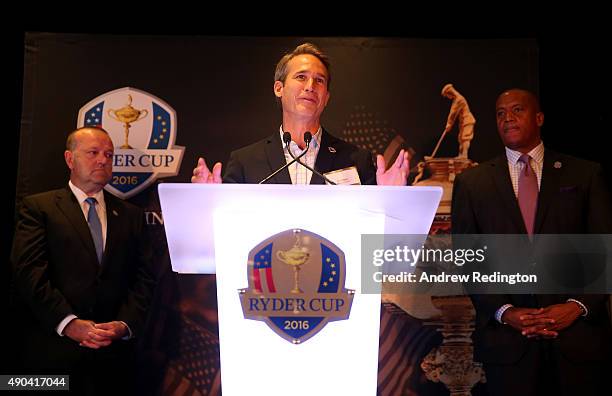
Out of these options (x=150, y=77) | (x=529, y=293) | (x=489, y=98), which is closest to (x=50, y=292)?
(x=150, y=77)

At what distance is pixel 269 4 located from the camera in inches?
164

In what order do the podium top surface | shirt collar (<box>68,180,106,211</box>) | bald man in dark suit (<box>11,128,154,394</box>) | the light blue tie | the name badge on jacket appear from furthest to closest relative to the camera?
shirt collar (<box>68,180,106,211</box>)
the light blue tie
bald man in dark suit (<box>11,128,154,394</box>)
the name badge on jacket
the podium top surface

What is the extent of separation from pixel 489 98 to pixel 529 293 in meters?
1.30

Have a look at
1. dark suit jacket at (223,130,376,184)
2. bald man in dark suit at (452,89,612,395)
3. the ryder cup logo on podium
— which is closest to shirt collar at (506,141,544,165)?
bald man in dark suit at (452,89,612,395)

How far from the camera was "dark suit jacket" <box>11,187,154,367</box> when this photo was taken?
349 cm

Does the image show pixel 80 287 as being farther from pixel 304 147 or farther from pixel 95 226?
pixel 304 147

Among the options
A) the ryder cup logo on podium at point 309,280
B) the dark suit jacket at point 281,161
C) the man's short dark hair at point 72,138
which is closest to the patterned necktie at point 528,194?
the dark suit jacket at point 281,161

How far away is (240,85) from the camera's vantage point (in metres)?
4.12

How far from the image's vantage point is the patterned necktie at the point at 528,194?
12.0 ft

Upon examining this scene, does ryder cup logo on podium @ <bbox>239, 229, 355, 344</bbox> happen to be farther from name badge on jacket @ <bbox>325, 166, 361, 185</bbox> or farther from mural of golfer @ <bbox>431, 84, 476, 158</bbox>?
mural of golfer @ <bbox>431, 84, 476, 158</bbox>

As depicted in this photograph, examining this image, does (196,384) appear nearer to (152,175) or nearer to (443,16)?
(152,175)

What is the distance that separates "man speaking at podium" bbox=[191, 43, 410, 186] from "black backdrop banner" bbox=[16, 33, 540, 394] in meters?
0.35

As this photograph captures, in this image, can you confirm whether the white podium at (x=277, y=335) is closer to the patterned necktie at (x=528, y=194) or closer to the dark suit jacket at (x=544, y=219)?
the dark suit jacket at (x=544, y=219)

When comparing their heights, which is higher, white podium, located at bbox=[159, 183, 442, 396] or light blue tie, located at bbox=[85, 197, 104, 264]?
light blue tie, located at bbox=[85, 197, 104, 264]
